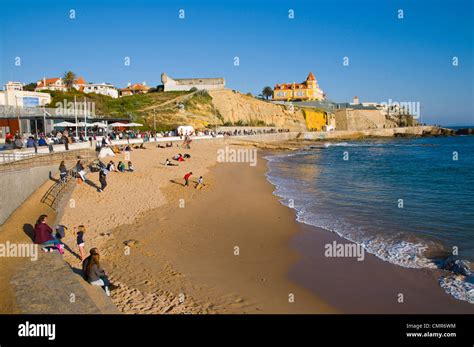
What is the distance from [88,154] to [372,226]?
15.8 metres

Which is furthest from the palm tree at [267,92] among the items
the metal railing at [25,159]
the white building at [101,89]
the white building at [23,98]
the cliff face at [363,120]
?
the metal railing at [25,159]

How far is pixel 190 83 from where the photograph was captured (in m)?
80.7

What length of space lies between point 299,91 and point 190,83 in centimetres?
3928

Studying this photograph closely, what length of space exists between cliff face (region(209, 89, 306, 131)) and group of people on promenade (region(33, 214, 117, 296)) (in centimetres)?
5986

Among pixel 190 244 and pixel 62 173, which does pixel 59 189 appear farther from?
pixel 190 244

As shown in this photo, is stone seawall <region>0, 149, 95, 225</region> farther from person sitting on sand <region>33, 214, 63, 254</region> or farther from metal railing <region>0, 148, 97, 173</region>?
person sitting on sand <region>33, 214, 63, 254</region>

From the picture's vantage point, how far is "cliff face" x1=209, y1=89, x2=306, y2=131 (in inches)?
2781

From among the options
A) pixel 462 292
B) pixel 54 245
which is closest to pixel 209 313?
pixel 54 245

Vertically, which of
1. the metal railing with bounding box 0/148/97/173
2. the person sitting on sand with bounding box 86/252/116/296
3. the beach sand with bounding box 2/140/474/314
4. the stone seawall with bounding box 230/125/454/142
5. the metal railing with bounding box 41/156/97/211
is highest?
the stone seawall with bounding box 230/125/454/142

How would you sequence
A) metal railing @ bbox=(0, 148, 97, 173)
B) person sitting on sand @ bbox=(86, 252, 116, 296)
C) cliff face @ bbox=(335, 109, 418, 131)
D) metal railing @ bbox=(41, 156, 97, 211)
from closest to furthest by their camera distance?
person sitting on sand @ bbox=(86, 252, 116, 296), metal railing @ bbox=(41, 156, 97, 211), metal railing @ bbox=(0, 148, 97, 173), cliff face @ bbox=(335, 109, 418, 131)

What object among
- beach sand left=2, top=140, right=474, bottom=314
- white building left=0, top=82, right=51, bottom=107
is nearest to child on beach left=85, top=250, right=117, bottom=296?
beach sand left=2, top=140, right=474, bottom=314

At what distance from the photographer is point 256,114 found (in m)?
77.5

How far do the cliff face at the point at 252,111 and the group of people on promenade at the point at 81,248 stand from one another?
59.9 m
